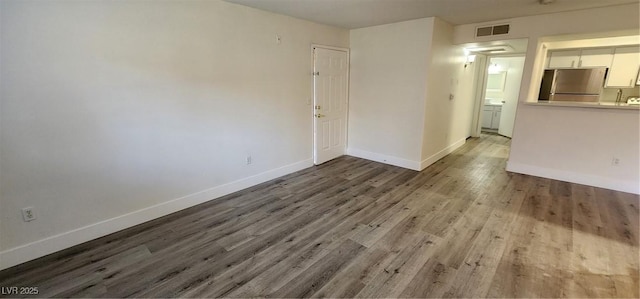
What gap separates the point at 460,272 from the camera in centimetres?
212

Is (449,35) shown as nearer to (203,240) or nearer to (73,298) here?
(203,240)

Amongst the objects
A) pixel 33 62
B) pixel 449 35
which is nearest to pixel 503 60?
pixel 449 35

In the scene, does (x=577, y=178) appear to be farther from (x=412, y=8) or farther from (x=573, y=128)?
(x=412, y=8)

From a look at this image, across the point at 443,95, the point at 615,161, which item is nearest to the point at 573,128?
the point at 615,161

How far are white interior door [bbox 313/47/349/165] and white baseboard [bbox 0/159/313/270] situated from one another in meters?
1.42

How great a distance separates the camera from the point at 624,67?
15.8 feet

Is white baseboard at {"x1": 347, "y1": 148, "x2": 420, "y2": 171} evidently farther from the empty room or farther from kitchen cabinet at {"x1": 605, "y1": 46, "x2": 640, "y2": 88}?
kitchen cabinet at {"x1": 605, "y1": 46, "x2": 640, "y2": 88}

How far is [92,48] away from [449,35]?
4.73m

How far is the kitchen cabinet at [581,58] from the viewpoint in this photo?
494 cm

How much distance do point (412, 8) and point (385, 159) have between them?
2.50 m

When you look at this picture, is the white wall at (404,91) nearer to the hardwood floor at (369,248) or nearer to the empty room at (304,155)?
the empty room at (304,155)

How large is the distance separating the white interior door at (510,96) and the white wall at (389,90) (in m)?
4.08

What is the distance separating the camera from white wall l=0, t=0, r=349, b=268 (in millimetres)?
2109

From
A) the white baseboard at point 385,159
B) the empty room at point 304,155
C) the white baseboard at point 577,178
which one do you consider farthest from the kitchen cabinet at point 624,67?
the white baseboard at point 385,159
